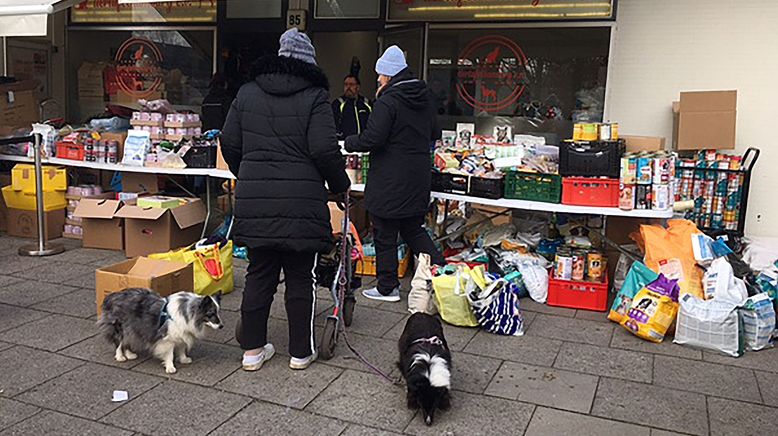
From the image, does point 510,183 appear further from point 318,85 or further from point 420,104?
point 318,85

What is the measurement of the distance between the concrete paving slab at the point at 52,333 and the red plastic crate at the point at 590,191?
3614 millimetres

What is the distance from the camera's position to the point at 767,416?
381 centimetres

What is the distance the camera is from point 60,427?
3.47 meters

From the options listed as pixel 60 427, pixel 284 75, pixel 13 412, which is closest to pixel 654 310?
pixel 284 75

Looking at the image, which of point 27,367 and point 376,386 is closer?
point 376,386

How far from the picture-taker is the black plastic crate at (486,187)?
19.2 feet

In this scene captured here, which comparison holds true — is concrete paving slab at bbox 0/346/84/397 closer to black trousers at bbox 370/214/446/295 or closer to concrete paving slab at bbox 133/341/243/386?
concrete paving slab at bbox 133/341/243/386

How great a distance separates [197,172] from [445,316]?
3.07m

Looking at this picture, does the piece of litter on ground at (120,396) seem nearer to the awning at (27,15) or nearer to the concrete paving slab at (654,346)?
the concrete paving slab at (654,346)

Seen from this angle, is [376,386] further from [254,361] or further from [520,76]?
[520,76]

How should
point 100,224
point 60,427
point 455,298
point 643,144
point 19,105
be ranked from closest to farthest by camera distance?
point 60,427
point 455,298
point 643,144
point 100,224
point 19,105

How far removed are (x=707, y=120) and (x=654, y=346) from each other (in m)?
2.59

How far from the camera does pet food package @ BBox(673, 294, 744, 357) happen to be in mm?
4660

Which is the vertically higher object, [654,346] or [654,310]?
[654,310]
